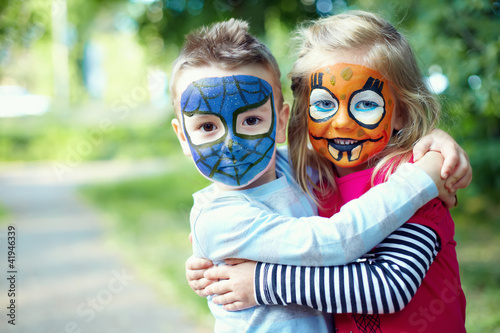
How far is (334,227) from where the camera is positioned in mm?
1544

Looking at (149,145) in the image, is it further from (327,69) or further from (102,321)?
(327,69)

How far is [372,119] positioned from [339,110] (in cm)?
12

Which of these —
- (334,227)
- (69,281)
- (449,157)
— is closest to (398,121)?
(449,157)

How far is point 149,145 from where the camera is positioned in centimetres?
1861

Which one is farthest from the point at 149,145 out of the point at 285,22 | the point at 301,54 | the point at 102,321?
the point at 301,54

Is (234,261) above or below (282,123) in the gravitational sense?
below

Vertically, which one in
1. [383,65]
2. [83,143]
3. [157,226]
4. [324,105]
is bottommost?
[324,105]

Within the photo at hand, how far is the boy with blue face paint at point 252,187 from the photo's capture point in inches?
60.9

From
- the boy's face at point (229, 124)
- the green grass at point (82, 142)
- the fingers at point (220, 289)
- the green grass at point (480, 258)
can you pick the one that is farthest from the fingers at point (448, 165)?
the green grass at point (82, 142)

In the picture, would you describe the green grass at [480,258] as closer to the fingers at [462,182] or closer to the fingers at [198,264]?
the fingers at [462,182]

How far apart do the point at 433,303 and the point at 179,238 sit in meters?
6.31

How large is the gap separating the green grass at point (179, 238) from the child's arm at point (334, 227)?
3.53 feet

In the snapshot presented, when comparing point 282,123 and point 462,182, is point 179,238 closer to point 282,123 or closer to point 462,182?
point 282,123

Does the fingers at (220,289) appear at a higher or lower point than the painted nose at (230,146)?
lower
